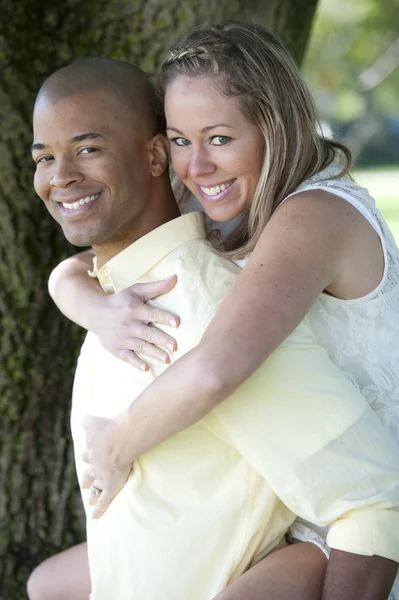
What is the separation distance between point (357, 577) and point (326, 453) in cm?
33

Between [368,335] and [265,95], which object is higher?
[265,95]

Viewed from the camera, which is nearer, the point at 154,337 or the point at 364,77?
the point at 154,337

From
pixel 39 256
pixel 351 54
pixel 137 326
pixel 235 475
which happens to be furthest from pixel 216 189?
pixel 351 54

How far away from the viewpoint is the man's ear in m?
2.75

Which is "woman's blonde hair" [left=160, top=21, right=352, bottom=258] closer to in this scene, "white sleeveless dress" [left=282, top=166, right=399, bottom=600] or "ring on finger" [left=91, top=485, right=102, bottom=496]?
"white sleeveless dress" [left=282, top=166, right=399, bottom=600]

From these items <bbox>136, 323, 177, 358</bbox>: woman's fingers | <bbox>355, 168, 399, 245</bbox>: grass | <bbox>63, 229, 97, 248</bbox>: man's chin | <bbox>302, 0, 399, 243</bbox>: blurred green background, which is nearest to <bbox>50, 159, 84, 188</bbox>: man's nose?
<bbox>63, 229, 97, 248</bbox>: man's chin

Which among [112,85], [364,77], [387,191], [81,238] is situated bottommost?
[387,191]

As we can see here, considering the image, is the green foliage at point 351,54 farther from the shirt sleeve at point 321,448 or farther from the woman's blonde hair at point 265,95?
the shirt sleeve at point 321,448

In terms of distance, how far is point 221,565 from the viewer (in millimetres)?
2355

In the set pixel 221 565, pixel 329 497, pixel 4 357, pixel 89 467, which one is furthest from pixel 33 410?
pixel 329 497

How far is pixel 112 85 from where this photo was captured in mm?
2689

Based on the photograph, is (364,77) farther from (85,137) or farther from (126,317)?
(126,317)

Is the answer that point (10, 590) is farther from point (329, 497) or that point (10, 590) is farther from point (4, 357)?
point (329, 497)

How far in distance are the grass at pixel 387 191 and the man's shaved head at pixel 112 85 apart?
9934mm
